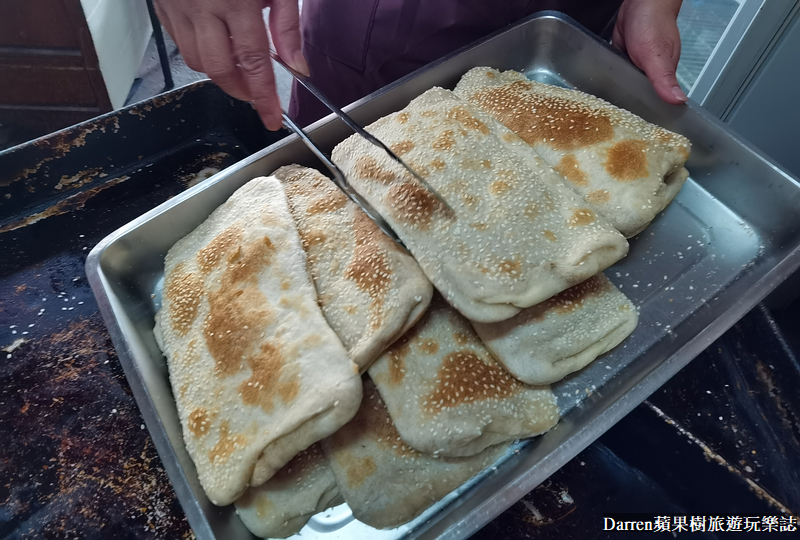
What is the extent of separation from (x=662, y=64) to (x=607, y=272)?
597 millimetres

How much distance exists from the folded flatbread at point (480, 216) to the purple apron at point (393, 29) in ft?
1.29

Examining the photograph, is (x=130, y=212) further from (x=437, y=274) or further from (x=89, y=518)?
(x=437, y=274)

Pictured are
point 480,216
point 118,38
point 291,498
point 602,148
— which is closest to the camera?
point 291,498

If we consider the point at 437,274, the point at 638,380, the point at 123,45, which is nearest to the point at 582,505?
the point at 638,380

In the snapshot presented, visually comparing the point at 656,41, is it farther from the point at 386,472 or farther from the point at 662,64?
the point at 386,472

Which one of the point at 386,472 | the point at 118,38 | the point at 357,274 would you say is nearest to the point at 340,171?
the point at 357,274

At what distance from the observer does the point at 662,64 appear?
4.70 feet

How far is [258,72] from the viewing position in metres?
1.12

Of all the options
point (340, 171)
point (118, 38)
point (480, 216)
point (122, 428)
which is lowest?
point (118, 38)

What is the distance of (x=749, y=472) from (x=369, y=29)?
1584 millimetres

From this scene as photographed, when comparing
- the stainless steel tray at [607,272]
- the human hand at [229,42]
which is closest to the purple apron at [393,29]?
the stainless steel tray at [607,272]

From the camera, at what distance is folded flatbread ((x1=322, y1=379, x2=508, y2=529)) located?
1063 millimetres

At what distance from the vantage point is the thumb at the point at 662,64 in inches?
55.7

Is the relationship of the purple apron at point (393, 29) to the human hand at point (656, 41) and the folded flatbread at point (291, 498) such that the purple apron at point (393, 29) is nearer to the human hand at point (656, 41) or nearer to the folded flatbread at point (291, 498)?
the human hand at point (656, 41)
